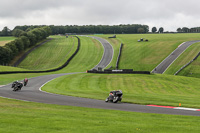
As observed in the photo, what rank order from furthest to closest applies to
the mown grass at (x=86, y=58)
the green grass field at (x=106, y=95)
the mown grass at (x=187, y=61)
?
the mown grass at (x=86, y=58) < the mown grass at (x=187, y=61) < the green grass field at (x=106, y=95)

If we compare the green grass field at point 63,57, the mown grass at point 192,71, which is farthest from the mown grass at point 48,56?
the mown grass at point 192,71

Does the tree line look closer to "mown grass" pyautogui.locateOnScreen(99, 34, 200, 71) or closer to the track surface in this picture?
"mown grass" pyautogui.locateOnScreen(99, 34, 200, 71)

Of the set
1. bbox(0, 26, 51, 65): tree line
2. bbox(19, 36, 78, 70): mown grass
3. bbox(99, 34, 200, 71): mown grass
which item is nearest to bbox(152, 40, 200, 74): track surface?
bbox(99, 34, 200, 71): mown grass

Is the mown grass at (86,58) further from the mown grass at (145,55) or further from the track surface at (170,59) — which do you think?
the track surface at (170,59)

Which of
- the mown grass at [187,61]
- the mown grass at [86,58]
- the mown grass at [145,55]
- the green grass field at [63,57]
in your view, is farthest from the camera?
the green grass field at [63,57]

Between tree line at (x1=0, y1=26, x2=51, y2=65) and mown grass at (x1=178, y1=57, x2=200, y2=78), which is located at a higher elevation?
tree line at (x1=0, y1=26, x2=51, y2=65)

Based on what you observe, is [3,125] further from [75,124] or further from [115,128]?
[115,128]

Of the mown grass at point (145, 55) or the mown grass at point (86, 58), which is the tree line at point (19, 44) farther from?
the mown grass at point (145, 55)

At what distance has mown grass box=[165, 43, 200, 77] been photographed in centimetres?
6450

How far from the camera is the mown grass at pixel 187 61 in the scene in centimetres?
6450

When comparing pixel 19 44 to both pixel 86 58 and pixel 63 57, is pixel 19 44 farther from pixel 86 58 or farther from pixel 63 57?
pixel 86 58

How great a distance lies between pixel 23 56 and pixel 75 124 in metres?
97.4

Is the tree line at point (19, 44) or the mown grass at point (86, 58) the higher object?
the tree line at point (19, 44)

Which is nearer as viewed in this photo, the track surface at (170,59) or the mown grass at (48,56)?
the track surface at (170,59)
